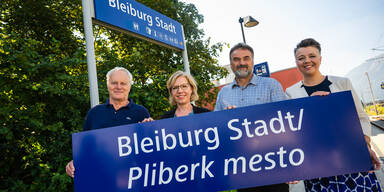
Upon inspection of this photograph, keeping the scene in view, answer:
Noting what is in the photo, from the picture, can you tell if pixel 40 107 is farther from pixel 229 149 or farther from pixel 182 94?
pixel 229 149

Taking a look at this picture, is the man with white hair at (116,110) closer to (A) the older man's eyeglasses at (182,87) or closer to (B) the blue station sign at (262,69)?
(A) the older man's eyeglasses at (182,87)

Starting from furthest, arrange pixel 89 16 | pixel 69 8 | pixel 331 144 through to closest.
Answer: pixel 69 8 → pixel 89 16 → pixel 331 144

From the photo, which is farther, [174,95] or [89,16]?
[89,16]

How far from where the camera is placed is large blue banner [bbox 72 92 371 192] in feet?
→ 5.24

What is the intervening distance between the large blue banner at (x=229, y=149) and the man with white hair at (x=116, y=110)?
40 cm

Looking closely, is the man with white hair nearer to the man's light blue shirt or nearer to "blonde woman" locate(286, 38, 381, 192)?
the man's light blue shirt

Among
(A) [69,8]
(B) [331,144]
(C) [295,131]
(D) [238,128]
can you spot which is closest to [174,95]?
(D) [238,128]

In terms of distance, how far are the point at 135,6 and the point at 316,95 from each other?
2.97 m

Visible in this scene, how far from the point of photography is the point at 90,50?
2902 millimetres

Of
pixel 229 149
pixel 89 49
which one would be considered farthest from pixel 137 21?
pixel 229 149

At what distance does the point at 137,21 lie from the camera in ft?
11.4

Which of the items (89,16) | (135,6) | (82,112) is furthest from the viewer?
(82,112)

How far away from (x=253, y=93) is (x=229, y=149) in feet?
2.25

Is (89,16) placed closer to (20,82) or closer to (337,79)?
(20,82)
